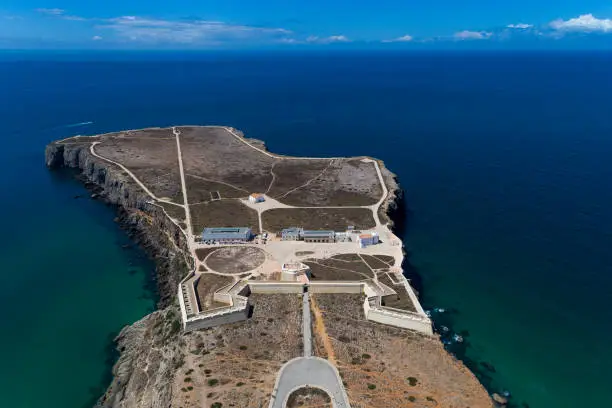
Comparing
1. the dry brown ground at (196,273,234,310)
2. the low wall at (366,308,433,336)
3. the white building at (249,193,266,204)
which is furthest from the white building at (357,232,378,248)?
the white building at (249,193,266,204)

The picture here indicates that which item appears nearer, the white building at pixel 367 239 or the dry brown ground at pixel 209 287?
the dry brown ground at pixel 209 287

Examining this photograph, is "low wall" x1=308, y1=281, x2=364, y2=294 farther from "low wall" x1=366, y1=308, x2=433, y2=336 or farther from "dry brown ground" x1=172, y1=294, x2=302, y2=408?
"low wall" x1=366, y1=308, x2=433, y2=336

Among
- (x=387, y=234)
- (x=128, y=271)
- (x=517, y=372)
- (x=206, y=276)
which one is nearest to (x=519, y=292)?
(x=517, y=372)

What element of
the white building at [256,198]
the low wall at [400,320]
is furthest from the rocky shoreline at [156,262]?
the low wall at [400,320]

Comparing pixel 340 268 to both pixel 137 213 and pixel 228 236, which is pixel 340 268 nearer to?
pixel 228 236

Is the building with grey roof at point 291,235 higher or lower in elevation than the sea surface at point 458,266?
higher

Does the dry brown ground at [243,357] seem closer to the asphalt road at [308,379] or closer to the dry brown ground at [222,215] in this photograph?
the asphalt road at [308,379]

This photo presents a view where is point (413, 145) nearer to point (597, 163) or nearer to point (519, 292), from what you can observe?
point (597, 163)
